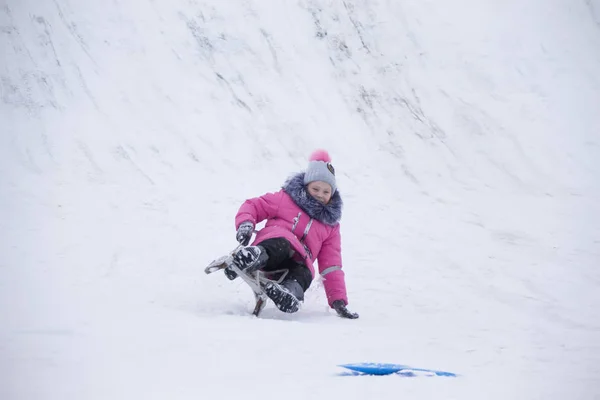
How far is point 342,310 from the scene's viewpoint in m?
3.54

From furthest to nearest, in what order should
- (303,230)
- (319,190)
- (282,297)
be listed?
(319,190)
(303,230)
(282,297)

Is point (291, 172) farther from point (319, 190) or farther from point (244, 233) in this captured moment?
point (244, 233)

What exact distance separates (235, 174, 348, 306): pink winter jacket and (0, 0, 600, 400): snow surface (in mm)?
191

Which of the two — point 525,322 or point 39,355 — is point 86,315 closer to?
point 39,355

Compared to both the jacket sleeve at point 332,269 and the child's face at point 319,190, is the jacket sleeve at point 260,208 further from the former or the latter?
the jacket sleeve at point 332,269

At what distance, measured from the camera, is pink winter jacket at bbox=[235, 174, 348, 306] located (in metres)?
3.63

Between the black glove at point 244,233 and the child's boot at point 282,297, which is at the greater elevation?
the black glove at point 244,233

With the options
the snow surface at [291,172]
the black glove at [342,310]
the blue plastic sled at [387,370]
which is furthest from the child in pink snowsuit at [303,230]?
the blue plastic sled at [387,370]

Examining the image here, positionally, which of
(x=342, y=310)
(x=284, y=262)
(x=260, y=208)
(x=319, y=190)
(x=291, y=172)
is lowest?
(x=342, y=310)

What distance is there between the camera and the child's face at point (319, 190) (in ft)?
12.5

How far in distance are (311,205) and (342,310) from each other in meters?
0.72

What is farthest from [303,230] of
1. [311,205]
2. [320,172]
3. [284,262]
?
[320,172]

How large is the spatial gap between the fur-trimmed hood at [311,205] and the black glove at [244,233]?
1.65 feet

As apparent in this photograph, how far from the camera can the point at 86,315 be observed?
103 inches
